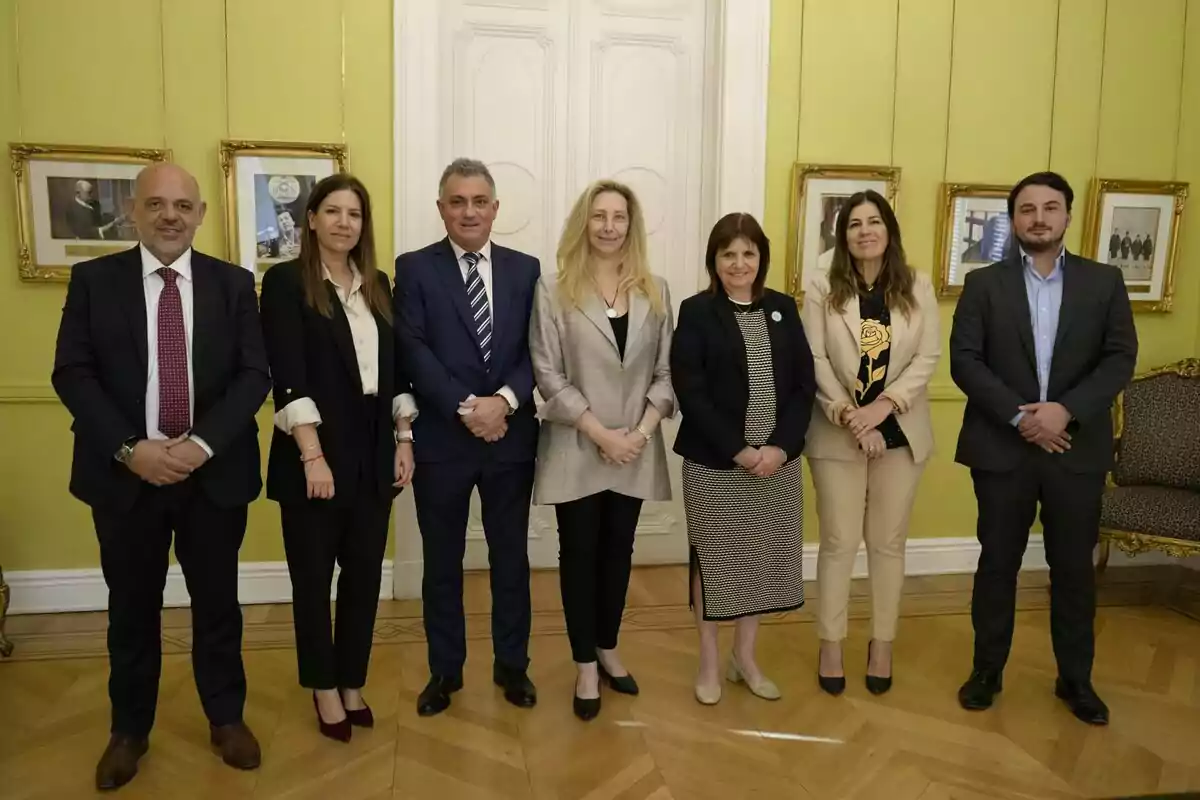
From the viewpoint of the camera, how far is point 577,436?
119 inches

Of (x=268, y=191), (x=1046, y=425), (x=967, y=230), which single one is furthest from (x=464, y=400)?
(x=967, y=230)

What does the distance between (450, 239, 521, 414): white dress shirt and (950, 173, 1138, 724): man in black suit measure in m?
1.48

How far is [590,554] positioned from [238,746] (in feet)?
3.85

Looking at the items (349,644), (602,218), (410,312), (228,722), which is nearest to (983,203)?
(602,218)

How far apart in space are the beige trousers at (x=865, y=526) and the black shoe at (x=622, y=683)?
676 mm

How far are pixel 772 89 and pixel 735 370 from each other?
6.56ft

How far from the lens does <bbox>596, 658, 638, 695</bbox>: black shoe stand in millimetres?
3242

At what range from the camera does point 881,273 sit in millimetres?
3186

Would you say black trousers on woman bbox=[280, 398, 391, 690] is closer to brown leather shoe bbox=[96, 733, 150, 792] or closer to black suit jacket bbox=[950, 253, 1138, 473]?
brown leather shoe bbox=[96, 733, 150, 792]

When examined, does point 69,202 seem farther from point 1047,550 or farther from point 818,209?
point 1047,550

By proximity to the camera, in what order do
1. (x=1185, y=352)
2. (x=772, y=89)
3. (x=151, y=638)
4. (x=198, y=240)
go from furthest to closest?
(x=1185, y=352) < (x=772, y=89) < (x=198, y=240) < (x=151, y=638)

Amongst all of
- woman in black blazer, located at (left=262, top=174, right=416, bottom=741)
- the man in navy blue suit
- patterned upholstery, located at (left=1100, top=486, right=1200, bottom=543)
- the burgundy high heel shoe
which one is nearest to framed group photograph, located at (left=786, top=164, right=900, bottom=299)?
patterned upholstery, located at (left=1100, top=486, right=1200, bottom=543)

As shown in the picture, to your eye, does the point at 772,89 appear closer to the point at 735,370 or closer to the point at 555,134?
the point at 555,134

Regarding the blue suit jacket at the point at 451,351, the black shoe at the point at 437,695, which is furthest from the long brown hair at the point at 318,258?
the black shoe at the point at 437,695
